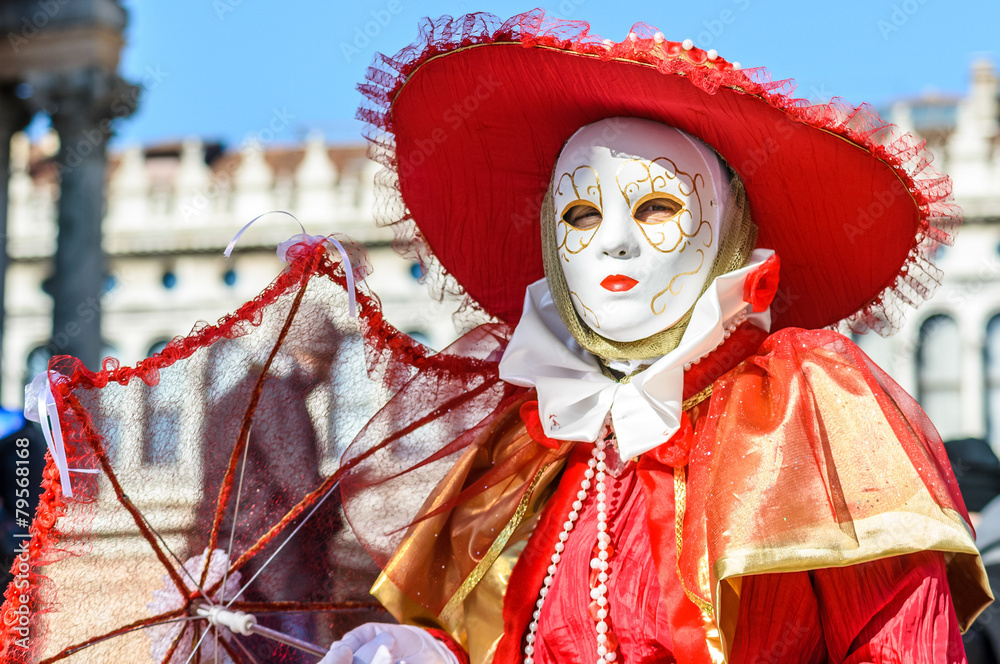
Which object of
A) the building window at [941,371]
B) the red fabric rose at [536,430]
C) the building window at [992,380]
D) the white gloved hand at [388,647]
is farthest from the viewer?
the building window at [941,371]

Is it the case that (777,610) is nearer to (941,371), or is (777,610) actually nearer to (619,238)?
(619,238)

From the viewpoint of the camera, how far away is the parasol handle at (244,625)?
170cm

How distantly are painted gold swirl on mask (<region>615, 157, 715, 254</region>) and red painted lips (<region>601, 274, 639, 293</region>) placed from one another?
68 millimetres

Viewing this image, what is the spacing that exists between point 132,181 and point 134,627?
24.7 m

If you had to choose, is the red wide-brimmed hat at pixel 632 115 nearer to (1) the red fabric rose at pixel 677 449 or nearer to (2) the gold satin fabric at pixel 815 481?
(2) the gold satin fabric at pixel 815 481

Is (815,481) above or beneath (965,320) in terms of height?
beneath

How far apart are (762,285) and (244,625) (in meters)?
0.99

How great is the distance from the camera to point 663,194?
178cm

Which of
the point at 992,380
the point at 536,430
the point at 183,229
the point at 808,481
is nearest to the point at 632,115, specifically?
the point at 536,430

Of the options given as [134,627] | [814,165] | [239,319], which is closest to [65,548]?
[134,627]

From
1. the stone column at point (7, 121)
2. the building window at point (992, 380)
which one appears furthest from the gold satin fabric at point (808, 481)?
the building window at point (992, 380)

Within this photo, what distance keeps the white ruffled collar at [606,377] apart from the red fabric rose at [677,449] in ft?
0.09

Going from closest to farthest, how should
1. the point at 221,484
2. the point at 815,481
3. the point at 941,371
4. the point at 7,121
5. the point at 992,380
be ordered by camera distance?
the point at 815,481 < the point at 221,484 < the point at 7,121 < the point at 992,380 < the point at 941,371

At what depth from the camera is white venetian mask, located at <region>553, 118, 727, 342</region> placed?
1.76 meters
